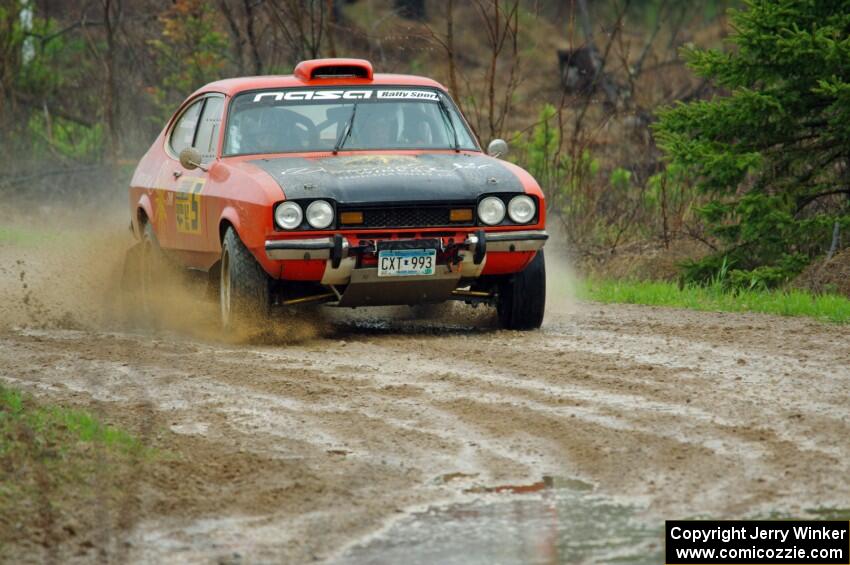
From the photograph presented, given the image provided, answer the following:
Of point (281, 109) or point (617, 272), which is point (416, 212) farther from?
point (617, 272)

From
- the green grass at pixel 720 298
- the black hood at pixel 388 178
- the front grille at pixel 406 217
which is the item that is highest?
the black hood at pixel 388 178

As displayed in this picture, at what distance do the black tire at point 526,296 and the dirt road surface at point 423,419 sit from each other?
145 millimetres

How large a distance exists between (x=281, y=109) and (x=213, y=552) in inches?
231

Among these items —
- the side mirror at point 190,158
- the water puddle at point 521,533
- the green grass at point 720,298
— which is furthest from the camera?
the green grass at point 720,298

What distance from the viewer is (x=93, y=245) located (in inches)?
541

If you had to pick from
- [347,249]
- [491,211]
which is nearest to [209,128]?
A: [347,249]

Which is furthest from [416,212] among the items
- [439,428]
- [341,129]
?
[439,428]

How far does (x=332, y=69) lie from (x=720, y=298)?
11.6 ft

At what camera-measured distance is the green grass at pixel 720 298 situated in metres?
10.9

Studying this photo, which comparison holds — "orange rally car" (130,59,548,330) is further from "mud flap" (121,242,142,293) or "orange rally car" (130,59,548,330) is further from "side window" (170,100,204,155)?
"mud flap" (121,242,142,293)

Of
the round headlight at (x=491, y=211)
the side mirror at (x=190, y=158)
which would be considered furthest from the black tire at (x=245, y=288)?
the round headlight at (x=491, y=211)

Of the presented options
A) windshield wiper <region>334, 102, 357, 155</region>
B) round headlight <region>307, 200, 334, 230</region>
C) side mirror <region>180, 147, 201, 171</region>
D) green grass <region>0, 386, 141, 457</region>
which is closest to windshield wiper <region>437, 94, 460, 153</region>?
windshield wiper <region>334, 102, 357, 155</region>

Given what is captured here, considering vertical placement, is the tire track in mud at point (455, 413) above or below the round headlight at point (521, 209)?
below

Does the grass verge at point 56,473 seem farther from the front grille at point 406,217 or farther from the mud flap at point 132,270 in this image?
the mud flap at point 132,270
